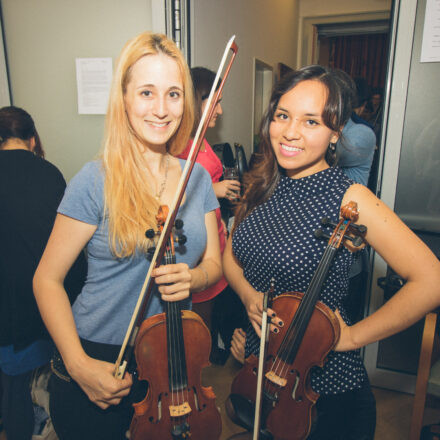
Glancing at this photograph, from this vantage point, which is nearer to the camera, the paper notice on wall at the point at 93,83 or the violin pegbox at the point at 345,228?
the violin pegbox at the point at 345,228

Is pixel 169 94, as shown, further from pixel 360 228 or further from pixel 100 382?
pixel 100 382

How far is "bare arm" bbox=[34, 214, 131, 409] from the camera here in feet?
3.08

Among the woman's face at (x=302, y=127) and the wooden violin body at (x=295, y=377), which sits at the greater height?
the woman's face at (x=302, y=127)

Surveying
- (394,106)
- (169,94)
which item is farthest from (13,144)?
(394,106)

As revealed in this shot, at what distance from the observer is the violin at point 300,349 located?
0.95 meters

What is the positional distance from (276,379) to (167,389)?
29cm

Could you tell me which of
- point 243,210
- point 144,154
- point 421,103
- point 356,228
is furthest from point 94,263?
point 421,103

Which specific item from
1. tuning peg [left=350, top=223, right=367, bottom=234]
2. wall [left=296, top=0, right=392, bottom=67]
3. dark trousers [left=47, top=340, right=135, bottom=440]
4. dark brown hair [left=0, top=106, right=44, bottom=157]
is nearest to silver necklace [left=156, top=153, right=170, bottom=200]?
dark trousers [left=47, top=340, right=135, bottom=440]

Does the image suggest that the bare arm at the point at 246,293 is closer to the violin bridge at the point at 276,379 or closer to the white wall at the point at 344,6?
the violin bridge at the point at 276,379

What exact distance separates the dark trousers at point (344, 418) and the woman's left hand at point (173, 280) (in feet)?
1.73

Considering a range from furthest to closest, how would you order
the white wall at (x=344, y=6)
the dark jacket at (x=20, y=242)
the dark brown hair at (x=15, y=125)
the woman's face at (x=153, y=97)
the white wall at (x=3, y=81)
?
the white wall at (x=344, y=6), the white wall at (x=3, y=81), the dark brown hair at (x=15, y=125), the dark jacket at (x=20, y=242), the woman's face at (x=153, y=97)

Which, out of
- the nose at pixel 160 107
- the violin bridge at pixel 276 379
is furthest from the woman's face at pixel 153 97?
the violin bridge at pixel 276 379

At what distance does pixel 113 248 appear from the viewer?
3.25 ft

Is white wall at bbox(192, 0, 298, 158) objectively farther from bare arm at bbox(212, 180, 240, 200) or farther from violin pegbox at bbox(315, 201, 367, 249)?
violin pegbox at bbox(315, 201, 367, 249)
